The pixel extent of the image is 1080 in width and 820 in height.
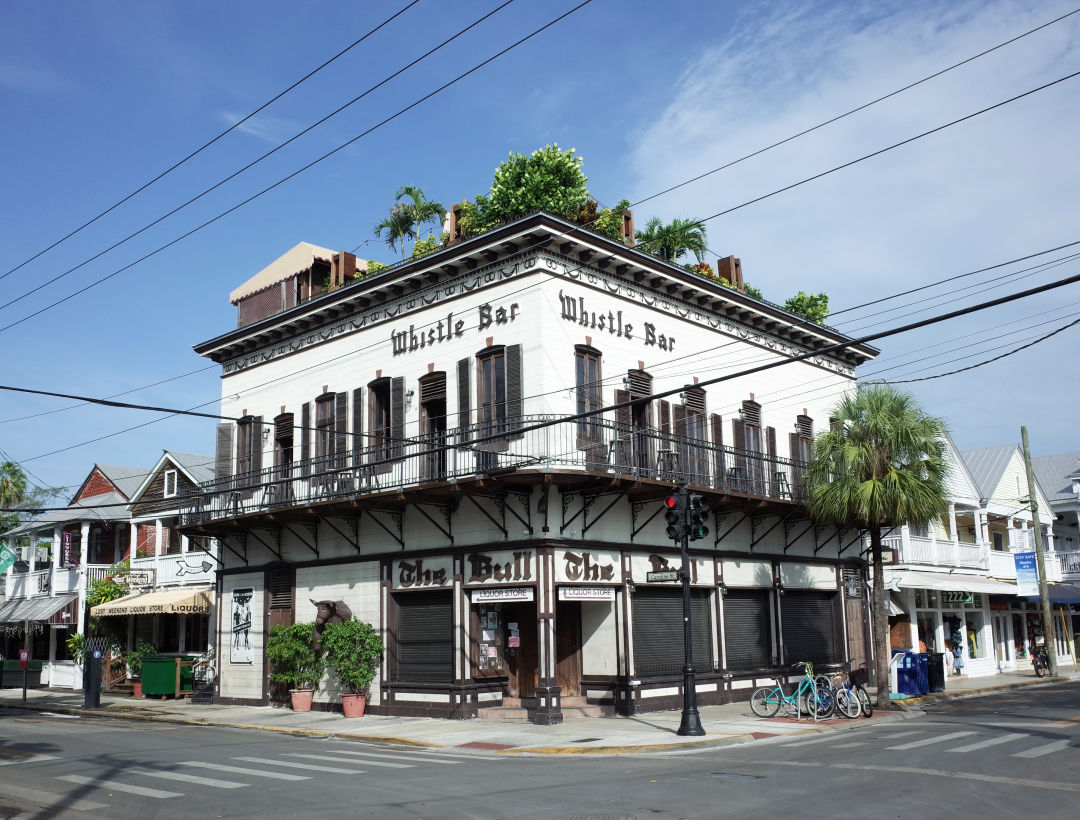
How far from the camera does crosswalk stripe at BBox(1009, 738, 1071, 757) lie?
1471 cm

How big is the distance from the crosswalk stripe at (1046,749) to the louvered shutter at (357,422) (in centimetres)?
1644

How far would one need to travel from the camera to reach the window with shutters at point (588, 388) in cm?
2220

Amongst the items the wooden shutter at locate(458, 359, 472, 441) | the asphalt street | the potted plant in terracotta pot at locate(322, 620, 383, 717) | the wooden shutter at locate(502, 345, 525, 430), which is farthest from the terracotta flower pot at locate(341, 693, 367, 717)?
the wooden shutter at locate(502, 345, 525, 430)

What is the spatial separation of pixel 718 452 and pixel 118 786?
16734 mm

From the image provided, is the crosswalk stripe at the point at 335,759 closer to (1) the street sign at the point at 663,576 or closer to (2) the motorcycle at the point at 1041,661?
(1) the street sign at the point at 663,576

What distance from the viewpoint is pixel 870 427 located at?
23219mm

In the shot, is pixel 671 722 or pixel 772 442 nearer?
pixel 671 722

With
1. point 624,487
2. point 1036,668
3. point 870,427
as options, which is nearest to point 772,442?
point 870,427

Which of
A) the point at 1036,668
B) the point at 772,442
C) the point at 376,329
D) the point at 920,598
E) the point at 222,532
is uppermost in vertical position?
the point at 376,329

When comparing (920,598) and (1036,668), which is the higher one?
(920,598)

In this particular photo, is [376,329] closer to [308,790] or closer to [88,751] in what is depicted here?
[88,751]

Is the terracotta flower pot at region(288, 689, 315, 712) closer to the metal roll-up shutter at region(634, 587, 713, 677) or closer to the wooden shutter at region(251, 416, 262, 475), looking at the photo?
the wooden shutter at region(251, 416, 262, 475)

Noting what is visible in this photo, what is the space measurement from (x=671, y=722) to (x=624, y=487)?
199 inches

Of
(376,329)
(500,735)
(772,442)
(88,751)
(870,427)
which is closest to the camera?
(88,751)
